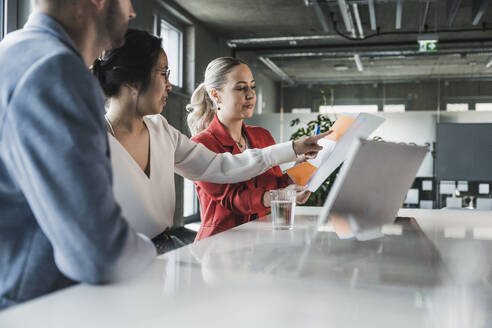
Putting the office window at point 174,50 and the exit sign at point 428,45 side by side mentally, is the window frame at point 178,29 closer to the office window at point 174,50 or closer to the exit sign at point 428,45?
the office window at point 174,50

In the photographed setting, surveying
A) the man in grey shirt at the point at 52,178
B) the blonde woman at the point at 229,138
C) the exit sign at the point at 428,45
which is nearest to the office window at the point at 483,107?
the exit sign at the point at 428,45

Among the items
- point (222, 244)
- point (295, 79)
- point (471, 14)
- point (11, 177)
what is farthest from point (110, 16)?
point (295, 79)

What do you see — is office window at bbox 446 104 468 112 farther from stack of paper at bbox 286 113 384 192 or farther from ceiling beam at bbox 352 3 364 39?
stack of paper at bbox 286 113 384 192

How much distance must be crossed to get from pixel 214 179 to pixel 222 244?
680 mm

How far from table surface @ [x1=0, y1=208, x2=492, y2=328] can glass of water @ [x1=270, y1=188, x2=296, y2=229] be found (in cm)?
27

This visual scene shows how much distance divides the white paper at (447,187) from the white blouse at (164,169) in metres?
5.45

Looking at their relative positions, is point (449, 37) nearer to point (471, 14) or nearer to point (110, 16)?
point (471, 14)

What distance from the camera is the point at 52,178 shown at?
0.70m

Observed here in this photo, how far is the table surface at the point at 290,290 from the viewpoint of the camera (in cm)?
62

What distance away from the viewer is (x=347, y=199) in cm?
110

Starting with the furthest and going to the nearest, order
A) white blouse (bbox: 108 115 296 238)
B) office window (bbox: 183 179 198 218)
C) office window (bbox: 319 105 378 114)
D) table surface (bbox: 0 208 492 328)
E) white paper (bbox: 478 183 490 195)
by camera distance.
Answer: office window (bbox: 319 105 378 114)
office window (bbox: 183 179 198 218)
white paper (bbox: 478 183 490 195)
white blouse (bbox: 108 115 296 238)
table surface (bbox: 0 208 492 328)

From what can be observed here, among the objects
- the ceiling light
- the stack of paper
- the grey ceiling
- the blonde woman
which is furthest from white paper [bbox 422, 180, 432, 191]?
the stack of paper

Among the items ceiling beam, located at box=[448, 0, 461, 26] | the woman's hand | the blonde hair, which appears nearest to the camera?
the woman's hand

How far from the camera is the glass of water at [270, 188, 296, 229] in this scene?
1.52m
